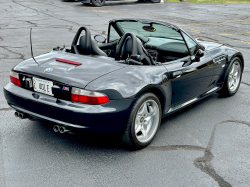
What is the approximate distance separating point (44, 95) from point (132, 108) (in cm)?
96

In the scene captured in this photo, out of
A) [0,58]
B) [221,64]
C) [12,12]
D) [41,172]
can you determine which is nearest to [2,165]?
[41,172]

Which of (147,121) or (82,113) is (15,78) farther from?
(147,121)

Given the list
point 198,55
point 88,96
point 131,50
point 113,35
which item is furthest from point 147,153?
point 113,35

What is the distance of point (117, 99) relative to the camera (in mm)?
3484

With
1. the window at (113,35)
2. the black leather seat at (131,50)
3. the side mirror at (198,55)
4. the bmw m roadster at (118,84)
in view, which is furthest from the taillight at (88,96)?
the window at (113,35)

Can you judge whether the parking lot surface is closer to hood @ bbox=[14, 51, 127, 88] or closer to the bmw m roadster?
the bmw m roadster

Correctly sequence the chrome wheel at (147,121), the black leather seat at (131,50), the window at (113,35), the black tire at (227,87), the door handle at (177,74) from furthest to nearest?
the black tire at (227,87)
the window at (113,35)
the door handle at (177,74)
the black leather seat at (131,50)
the chrome wheel at (147,121)

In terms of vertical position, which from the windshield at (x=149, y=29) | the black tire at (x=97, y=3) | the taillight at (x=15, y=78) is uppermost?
the windshield at (x=149, y=29)

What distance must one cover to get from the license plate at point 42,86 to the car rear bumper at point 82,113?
0.16 ft

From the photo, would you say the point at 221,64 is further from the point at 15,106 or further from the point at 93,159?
the point at 15,106

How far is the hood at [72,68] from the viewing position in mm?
3521

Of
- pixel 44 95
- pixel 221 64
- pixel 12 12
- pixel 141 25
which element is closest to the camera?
pixel 44 95

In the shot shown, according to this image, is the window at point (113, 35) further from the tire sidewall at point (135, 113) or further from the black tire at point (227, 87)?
the black tire at point (227, 87)

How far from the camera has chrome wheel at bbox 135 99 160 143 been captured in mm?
3840
